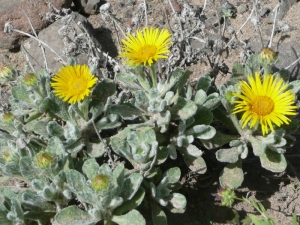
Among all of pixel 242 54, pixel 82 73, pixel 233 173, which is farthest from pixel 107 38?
pixel 233 173

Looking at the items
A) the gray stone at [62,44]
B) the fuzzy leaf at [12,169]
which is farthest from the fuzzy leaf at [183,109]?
the gray stone at [62,44]

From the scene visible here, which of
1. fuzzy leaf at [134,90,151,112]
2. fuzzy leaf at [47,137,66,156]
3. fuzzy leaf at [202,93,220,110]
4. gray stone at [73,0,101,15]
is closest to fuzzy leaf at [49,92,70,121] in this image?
fuzzy leaf at [47,137,66,156]

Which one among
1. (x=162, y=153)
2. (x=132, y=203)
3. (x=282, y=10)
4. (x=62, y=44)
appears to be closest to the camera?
(x=132, y=203)

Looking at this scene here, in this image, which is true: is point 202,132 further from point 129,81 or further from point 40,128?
point 40,128

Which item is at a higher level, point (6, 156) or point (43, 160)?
point (43, 160)

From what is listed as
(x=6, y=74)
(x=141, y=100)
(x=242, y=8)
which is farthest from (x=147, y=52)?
(x=242, y=8)

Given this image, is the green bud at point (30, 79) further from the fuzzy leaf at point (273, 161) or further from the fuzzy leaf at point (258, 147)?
the fuzzy leaf at point (273, 161)

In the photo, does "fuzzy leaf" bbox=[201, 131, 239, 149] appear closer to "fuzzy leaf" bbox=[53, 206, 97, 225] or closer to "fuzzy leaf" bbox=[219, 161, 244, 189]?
"fuzzy leaf" bbox=[219, 161, 244, 189]
